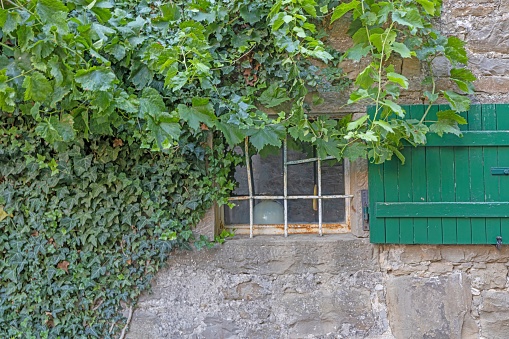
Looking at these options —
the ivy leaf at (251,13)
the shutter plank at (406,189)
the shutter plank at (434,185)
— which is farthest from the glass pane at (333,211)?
the ivy leaf at (251,13)

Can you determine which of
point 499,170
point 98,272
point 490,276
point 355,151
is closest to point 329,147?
point 355,151

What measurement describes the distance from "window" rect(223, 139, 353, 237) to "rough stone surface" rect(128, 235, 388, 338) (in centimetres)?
17

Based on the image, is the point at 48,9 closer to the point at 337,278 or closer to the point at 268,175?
the point at 268,175

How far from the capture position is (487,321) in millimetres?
2387

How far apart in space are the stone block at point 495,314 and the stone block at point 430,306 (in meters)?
0.08

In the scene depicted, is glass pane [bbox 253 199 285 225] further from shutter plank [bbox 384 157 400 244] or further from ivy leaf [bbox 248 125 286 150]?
shutter plank [bbox 384 157 400 244]

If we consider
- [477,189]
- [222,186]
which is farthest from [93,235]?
[477,189]

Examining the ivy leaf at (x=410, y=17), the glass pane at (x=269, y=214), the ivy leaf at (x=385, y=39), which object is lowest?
the glass pane at (x=269, y=214)

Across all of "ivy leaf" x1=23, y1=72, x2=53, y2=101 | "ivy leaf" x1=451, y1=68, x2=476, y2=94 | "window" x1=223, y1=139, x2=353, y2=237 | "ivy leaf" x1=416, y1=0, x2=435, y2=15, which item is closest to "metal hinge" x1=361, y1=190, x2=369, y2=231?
"window" x1=223, y1=139, x2=353, y2=237

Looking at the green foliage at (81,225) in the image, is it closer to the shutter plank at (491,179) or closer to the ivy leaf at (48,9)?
the ivy leaf at (48,9)

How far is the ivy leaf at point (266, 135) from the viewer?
2223 mm

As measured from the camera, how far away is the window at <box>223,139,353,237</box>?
260 centimetres

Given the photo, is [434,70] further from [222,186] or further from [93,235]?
[93,235]

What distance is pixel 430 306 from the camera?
7.84 ft
